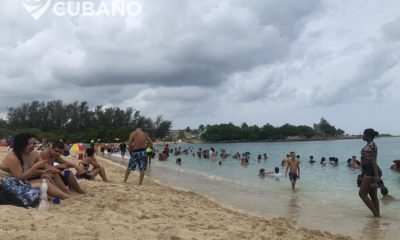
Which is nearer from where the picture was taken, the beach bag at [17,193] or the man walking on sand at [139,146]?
the beach bag at [17,193]

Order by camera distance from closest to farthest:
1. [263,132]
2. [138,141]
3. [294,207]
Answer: [294,207]
[138,141]
[263,132]

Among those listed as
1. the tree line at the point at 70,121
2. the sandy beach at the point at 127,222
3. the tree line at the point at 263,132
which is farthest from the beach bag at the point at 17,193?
the tree line at the point at 263,132

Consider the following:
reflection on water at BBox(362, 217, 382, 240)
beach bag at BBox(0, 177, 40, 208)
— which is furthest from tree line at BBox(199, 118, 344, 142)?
beach bag at BBox(0, 177, 40, 208)

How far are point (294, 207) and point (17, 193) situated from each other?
21.4ft

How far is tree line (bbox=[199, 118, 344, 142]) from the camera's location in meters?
124

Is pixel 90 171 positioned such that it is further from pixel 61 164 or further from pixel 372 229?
pixel 372 229

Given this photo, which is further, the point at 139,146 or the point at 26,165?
the point at 139,146

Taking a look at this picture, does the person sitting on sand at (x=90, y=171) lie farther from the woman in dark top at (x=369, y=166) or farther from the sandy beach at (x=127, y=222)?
the woman in dark top at (x=369, y=166)

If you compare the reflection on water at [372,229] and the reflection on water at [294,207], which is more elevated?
the reflection on water at [372,229]

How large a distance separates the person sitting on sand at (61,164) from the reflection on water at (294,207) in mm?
4275

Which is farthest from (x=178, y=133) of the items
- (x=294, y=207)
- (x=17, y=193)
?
(x=17, y=193)

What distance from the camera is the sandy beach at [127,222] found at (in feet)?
14.0

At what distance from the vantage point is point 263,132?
125 metres

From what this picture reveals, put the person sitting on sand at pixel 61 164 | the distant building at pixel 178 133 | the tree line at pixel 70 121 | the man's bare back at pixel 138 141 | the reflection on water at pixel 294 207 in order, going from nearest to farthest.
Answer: the person sitting on sand at pixel 61 164 → the reflection on water at pixel 294 207 → the man's bare back at pixel 138 141 → the tree line at pixel 70 121 → the distant building at pixel 178 133
